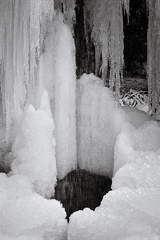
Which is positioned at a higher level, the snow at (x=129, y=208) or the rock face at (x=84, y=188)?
the snow at (x=129, y=208)

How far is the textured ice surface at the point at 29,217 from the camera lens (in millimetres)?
1327

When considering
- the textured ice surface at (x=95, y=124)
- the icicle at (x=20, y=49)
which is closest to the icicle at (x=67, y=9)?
the icicle at (x=20, y=49)

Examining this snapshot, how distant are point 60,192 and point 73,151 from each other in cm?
30

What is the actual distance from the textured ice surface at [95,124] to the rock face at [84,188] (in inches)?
2.3

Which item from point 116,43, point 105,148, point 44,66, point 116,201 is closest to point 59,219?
point 116,201

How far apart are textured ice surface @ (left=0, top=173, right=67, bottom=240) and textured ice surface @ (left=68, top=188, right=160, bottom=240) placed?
0.09 metres

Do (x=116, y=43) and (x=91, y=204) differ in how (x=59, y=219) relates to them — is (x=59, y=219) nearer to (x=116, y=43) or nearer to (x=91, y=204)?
(x=91, y=204)

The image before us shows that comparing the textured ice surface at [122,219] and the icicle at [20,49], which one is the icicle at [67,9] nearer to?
the icicle at [20,49]

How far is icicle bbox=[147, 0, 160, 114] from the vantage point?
7.36ft

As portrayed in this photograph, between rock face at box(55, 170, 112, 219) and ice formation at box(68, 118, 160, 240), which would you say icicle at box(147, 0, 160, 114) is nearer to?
ice formation at box(68, 118, 160, 240)

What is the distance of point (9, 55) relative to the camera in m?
1.91

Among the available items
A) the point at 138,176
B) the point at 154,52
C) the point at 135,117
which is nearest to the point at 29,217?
the point at 138,176

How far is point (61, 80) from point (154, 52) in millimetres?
789

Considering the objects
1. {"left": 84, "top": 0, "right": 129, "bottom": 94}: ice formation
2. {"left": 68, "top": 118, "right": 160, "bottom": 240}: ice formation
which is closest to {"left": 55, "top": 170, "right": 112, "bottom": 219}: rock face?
{"left": 68, "top": 118, "right": 160, "bottom": 240}: ice formation
